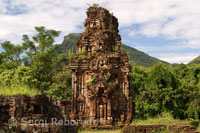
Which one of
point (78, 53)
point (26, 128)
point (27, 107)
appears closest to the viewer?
point (26, 128)

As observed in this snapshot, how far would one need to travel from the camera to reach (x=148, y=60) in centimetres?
10025

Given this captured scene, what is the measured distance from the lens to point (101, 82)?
49.1 ft

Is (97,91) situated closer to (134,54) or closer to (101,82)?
(101,82)

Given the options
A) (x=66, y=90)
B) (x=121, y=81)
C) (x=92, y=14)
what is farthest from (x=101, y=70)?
(x=66, y=90)

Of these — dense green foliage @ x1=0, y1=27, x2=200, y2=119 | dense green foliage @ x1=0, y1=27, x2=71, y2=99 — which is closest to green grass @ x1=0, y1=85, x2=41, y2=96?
dense green foliage @ x1=0, y1=27, x2=200, y2=119

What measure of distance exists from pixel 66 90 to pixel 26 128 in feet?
55.1

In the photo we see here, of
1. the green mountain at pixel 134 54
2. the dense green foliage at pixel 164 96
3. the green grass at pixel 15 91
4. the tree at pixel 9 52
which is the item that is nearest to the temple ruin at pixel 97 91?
the green grass at pixel 15 91

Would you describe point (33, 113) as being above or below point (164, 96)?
below

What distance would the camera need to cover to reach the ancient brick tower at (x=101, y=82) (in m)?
15.0

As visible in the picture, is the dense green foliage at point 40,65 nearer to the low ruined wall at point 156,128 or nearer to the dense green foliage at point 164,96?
the dense green foliage at point 164,96

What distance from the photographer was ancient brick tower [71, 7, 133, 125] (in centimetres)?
1504

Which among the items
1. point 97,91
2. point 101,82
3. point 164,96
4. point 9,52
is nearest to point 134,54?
point 9,52

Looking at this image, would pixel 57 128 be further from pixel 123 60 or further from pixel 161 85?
pixel 161 85

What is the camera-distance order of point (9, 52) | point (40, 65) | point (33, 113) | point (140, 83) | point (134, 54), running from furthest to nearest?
1. point (134, 54)
2. point (9, 52)
3. point (40, 65)
4. point (140, 83)
5. point (33, 113)
